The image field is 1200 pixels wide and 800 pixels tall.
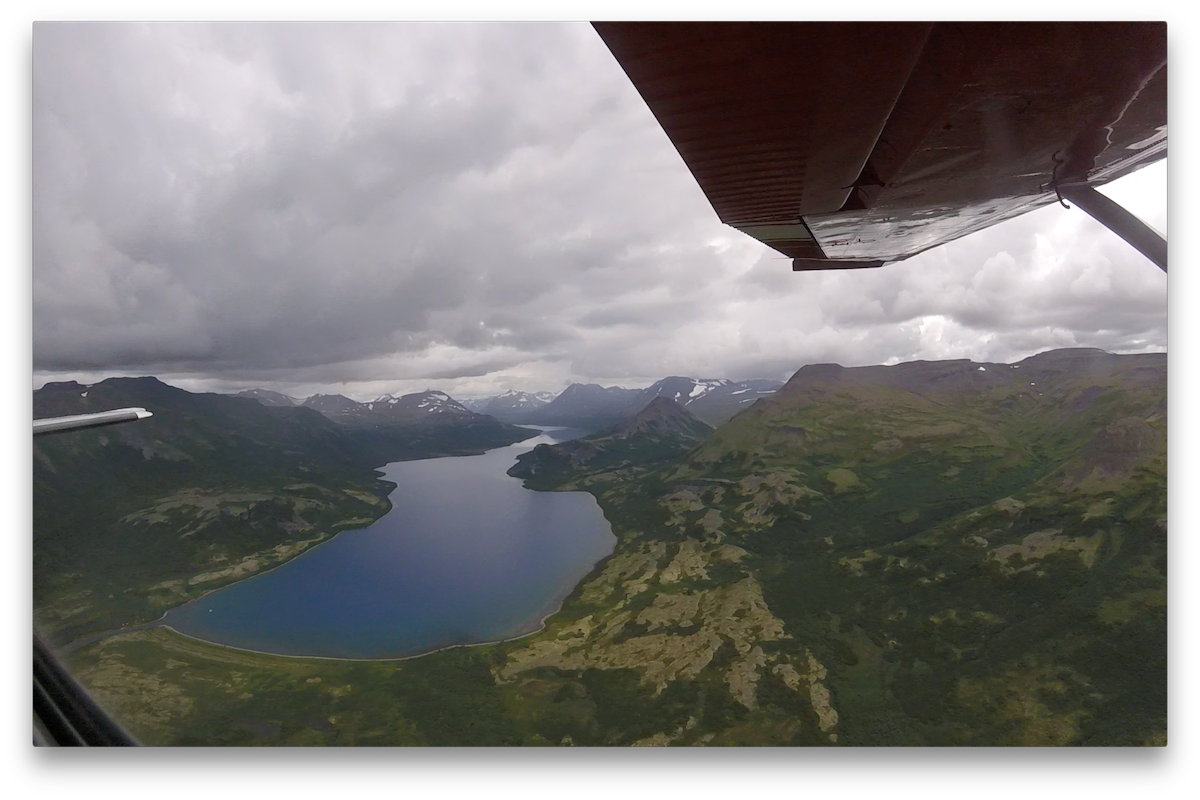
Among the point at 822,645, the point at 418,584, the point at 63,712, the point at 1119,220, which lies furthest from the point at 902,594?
the point at 63,712

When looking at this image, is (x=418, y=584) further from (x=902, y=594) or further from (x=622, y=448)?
(x=622, y=448)

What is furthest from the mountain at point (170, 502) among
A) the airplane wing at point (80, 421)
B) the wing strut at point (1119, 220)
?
the wing strut at point (1119, 220)

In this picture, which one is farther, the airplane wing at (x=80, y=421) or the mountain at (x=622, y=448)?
the mountain at (x=622, y=448)

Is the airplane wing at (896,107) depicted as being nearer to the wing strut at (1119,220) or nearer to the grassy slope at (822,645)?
the wing strut at (1119,220)

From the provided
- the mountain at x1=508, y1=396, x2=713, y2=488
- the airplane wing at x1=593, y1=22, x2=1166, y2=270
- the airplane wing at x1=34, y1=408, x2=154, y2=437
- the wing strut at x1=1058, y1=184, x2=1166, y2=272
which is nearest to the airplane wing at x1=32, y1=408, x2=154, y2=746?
the airplane wing at x1=34, y1=408, x2=154, y2=437
